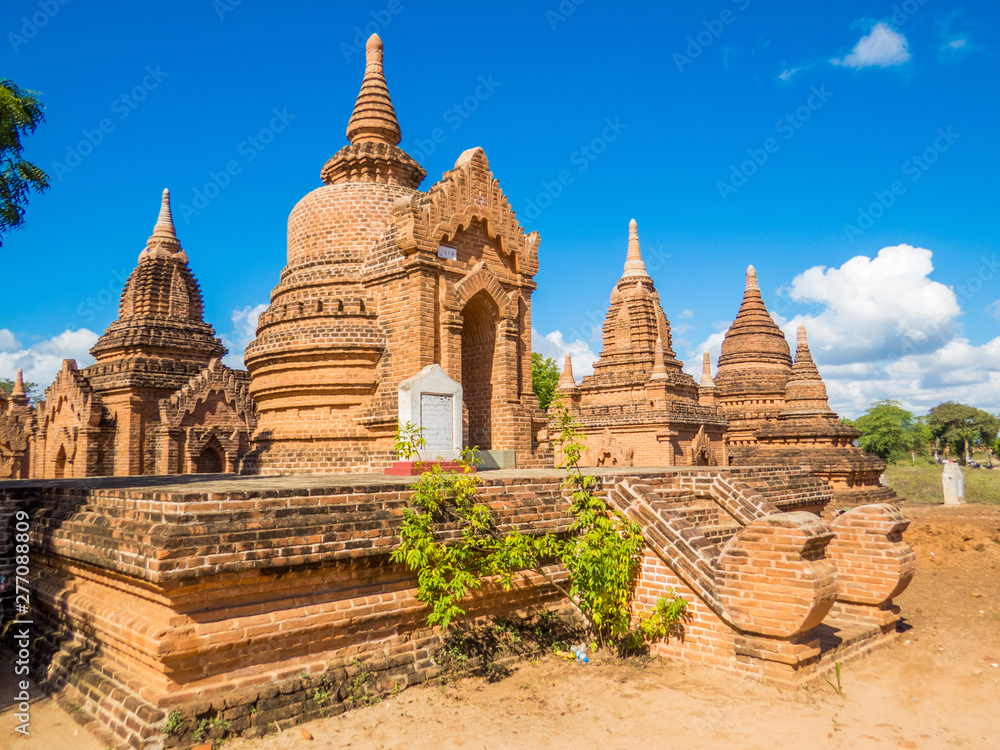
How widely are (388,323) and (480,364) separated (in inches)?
85.9

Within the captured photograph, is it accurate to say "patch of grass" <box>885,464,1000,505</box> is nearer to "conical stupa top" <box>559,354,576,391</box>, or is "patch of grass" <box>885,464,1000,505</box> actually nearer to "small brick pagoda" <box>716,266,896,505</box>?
"small brick pagoda" <box>716,266,896,505</box>

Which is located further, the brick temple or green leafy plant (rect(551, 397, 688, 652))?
green leafy plant (rect(551, 397, 688, 652))

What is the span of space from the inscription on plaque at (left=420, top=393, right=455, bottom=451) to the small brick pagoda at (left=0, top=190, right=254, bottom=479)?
15.5 meters

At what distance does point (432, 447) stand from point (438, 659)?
4.12 m

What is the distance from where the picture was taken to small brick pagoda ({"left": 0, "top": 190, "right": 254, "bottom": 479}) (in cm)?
2414

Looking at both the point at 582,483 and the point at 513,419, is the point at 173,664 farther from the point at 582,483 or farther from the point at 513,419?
the point at 513,419

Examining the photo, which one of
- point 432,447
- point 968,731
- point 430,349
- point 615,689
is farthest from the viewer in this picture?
point 430,349

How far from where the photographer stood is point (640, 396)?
29.8m

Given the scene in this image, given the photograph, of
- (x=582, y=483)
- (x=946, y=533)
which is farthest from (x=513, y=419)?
(x=946, y=533)

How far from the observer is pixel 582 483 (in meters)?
9.17

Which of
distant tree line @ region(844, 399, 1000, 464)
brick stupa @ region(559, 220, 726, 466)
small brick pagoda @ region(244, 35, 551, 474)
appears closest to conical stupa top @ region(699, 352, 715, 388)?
brick stupa @ region(559, 220, 726, 466)

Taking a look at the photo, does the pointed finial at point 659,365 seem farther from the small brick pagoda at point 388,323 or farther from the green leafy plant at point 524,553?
the green leafy plant at point 524,553

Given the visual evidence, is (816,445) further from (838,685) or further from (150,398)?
(150,398)

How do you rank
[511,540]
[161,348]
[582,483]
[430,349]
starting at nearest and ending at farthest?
[511,540] < [582,483] < [430,349] < [161,348]
